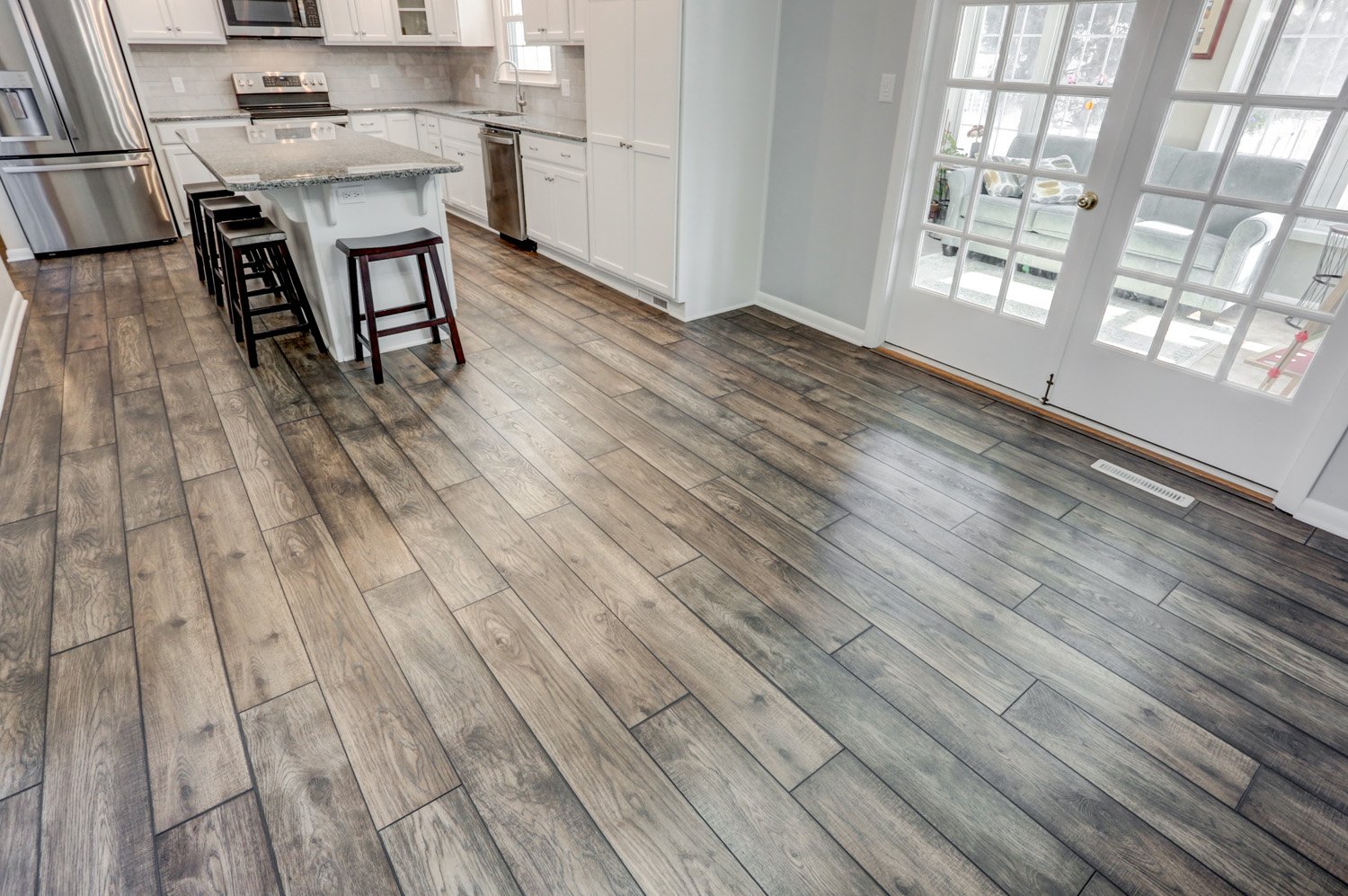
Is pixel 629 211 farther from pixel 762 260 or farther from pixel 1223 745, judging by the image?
pixel 1223 745

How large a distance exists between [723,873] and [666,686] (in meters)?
0.46

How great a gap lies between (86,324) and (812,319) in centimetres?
398

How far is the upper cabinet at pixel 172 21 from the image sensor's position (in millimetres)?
4988

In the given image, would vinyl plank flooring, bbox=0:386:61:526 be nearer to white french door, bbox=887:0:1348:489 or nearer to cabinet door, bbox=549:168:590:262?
cabinet door, bbox=549:168:590:262

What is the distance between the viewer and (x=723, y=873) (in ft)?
4.38

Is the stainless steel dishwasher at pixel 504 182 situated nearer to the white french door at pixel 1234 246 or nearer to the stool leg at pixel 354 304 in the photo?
the stool leg at pixel 354 304

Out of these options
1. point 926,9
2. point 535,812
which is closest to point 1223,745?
point 535,812

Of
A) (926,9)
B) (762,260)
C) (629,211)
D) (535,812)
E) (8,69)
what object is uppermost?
(926,9)

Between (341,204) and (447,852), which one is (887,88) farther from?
(447,852)

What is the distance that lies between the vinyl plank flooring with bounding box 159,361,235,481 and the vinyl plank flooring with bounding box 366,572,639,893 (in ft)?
3.58

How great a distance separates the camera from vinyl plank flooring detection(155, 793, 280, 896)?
1291 mm

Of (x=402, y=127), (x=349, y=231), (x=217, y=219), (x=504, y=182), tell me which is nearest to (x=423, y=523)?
(x=349, y=231)

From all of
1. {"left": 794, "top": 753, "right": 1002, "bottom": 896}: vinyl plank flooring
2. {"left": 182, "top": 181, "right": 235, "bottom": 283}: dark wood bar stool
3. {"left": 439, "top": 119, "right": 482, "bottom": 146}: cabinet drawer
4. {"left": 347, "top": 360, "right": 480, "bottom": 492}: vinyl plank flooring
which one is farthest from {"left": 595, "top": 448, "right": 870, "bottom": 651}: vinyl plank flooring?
{"left": 439, "top": 119, "right": 482, "bottom": 146}: cabinet drawer

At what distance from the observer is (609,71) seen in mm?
3898
